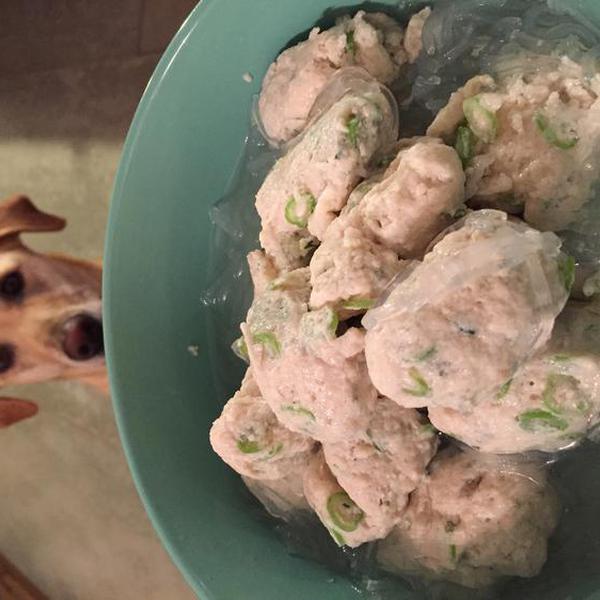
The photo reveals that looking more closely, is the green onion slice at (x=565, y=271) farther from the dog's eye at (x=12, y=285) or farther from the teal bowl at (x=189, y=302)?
the dog's eye at (x=12, y=285)

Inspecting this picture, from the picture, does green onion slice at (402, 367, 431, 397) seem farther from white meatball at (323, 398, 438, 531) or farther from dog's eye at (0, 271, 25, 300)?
dog's eye at (0, 271, 25, 300)

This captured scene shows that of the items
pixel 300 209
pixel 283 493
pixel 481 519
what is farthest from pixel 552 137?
pixel 283 493

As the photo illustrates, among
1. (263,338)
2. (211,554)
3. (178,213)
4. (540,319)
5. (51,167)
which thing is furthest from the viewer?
(51,167)

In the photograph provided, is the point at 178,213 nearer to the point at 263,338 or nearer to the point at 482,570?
the point at 263,338

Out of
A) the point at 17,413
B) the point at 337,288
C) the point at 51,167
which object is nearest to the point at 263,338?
the point at 337,288

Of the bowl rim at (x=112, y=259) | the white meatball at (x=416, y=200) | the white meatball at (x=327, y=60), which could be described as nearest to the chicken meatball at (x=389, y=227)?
the white meatball at (x=416, y=200)

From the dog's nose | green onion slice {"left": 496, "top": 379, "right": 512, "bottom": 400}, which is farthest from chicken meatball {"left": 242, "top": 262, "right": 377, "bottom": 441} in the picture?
the dog's nose
